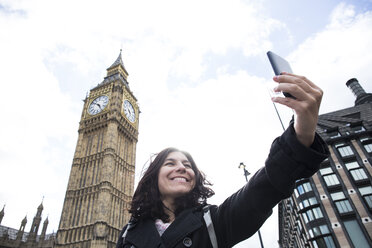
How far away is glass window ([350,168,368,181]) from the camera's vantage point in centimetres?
2395

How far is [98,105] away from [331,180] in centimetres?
3884

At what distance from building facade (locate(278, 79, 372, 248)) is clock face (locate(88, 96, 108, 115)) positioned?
114 feet

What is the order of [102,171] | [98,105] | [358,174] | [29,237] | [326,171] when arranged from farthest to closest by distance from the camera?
[98,105] → [29,237] → [102,171] → [326,171] → [358,174]

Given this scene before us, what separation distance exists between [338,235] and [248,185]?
85.0ft

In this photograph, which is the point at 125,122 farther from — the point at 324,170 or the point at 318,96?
the point at 318,96

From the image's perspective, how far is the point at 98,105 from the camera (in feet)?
145

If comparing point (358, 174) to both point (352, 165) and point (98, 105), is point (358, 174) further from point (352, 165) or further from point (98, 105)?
point (98, 105)

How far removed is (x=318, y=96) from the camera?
140cm

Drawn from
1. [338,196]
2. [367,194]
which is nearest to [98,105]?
[338,196]

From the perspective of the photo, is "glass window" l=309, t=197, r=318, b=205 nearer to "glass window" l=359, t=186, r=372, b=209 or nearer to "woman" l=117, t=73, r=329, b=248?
"glass window" l=359, t=186, r=372, b=209

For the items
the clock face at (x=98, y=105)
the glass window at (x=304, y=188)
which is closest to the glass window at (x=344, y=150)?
the glass window at (x=304, y=188)

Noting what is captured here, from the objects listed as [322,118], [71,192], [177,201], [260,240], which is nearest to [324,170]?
[322,118]

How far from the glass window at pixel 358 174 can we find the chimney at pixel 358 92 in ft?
68.8

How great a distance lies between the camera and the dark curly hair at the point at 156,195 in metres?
2.23
